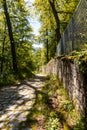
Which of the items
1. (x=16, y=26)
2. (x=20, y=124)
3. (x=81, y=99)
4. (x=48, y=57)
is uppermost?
(x=16, y=26)

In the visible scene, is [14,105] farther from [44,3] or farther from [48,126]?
[44,3]

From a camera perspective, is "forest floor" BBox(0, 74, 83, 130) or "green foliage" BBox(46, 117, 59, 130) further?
"forest floor" BBox(0, 74, 83, 130)

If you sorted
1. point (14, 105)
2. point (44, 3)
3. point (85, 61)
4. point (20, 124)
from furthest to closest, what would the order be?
point (44, 3) < point (14, 105) < point (20, 124) < point (85, 61)

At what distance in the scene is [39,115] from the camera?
5078 mm

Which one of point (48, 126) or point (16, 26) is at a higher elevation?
point (16, 26)

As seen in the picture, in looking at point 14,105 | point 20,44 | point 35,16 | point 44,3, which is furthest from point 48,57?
point 14,105

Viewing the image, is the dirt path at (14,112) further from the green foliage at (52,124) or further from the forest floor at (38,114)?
the green foliage at (52,124)

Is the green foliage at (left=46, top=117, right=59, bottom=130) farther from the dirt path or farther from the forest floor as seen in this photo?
the dirt path

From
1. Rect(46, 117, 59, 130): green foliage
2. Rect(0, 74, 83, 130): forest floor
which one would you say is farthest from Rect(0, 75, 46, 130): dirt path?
Rect(46, 117, 59, 130): green foliage

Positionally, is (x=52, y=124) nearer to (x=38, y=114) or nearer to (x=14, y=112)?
(x=38, y=114)

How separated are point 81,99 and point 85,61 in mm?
824

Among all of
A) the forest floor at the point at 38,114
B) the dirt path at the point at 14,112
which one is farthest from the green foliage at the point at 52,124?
the dirt path at the point at 14,112

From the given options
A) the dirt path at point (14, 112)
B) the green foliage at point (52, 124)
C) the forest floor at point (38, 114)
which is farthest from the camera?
the dirt path at point (14, 112)

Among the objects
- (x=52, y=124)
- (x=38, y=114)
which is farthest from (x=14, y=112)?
(x=52, y=124)
